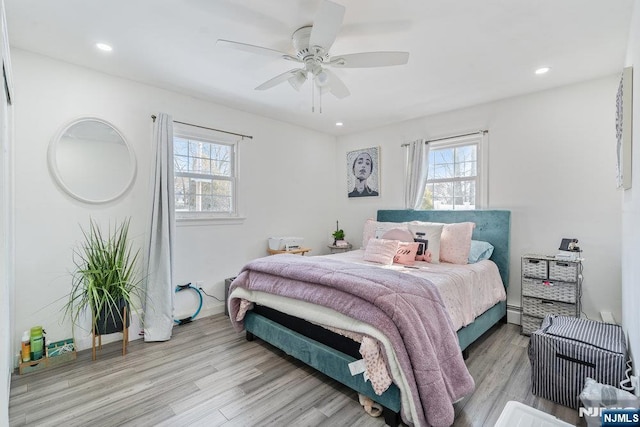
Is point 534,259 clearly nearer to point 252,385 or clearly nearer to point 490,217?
point 490,217

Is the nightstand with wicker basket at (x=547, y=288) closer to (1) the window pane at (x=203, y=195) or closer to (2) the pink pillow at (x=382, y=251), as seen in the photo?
(2) the pink pillow at (x=382, y=251)

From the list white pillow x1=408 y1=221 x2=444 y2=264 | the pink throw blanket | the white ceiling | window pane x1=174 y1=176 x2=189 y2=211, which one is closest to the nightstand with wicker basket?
white pillow x1=408 y1=221 x2=444 y2=264

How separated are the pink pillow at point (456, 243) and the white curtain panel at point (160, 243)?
2928 millimetres

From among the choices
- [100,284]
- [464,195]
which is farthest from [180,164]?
[464,195]

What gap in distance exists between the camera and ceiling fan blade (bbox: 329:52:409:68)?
197cm

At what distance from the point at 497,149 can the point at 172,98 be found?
150 inches

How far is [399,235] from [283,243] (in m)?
1.56

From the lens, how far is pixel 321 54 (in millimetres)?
2107

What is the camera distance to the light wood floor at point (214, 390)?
1.80 meters

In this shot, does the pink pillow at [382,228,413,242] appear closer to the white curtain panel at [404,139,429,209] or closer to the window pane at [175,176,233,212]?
the white curtain panel at [404,139,429,209]

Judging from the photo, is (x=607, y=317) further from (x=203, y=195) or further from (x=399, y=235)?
(x=203, y=195)

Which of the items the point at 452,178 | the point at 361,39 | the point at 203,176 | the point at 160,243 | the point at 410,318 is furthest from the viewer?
the point at 452,178

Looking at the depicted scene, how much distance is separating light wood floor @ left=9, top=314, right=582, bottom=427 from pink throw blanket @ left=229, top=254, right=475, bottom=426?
0.29 meters

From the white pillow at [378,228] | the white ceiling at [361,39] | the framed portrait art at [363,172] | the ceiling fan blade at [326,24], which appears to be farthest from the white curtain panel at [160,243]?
the framed portrait art at [363,172]
